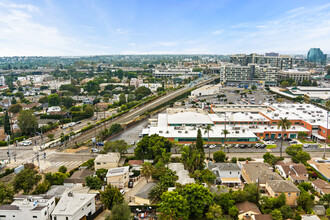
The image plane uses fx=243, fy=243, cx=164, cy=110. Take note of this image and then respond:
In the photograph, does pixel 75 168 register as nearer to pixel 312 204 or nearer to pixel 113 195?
pixel 113 195

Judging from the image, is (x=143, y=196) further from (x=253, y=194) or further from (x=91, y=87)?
(x=91, y=87)

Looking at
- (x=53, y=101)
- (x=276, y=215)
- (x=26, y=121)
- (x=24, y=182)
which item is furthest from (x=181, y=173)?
(x=53, y=101)

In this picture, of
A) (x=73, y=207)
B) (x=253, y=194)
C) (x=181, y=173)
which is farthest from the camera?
(x=181, y=173)

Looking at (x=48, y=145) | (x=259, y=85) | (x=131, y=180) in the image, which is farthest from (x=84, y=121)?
(x=259, y=85)

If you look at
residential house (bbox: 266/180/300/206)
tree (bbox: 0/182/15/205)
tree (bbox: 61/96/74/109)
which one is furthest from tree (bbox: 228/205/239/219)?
tree (bbox: 61/96/74/109)

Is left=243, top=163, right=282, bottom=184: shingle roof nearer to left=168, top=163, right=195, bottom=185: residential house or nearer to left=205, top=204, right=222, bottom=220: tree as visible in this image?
left=168, top=163, right=195, bottom=185: residential house

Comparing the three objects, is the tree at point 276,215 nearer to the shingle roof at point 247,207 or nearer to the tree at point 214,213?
the shingle roof at point 247,207

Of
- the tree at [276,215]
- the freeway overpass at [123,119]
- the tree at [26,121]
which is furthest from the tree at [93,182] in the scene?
the tree at [26,121]
